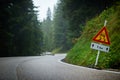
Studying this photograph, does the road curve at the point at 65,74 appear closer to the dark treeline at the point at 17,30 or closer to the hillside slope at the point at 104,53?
the hillside slope at the point at 104,53

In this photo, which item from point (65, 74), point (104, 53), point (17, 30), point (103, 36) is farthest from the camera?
point (17, 30)

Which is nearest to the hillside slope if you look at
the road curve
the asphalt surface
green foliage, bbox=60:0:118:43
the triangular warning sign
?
the triangular warning sign

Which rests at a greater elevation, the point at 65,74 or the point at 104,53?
the point at 104,53

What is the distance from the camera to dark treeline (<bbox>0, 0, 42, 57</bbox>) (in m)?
35.0

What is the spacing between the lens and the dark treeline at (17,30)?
1379 inches

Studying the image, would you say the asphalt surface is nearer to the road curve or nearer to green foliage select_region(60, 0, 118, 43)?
the road curve

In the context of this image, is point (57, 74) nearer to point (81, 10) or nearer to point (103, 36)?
point (103, 36)

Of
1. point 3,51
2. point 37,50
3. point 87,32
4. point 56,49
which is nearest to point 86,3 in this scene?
point 87,32

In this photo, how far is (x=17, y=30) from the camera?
39.5 metres

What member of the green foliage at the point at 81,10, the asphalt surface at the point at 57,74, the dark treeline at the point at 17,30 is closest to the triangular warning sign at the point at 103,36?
the asphalt surface at the point at 57,74

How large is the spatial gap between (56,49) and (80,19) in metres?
45.9

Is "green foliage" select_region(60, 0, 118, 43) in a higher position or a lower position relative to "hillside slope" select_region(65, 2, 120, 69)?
higher

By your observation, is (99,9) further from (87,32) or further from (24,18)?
(24,18)

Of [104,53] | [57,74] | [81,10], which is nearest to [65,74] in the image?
[57,74]
